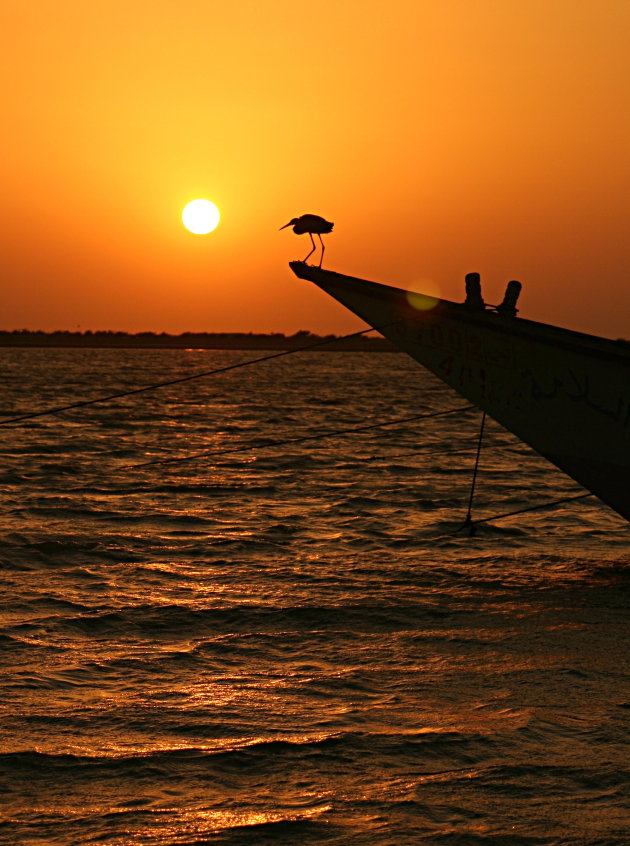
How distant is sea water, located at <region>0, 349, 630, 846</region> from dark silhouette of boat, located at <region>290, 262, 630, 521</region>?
1155 millimetres

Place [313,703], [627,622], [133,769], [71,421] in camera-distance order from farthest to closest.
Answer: [71,421] → [627,622] → [313,703] → [133,769]

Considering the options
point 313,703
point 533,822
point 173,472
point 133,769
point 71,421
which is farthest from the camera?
point 71,421

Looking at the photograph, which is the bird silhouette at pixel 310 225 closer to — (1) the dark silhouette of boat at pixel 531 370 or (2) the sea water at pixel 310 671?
(1) the dark silhouette of boat at pixel 531 370

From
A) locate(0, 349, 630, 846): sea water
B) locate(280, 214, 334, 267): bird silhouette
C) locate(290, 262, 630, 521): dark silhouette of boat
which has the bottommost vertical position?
locate(0, 349, 630, 846): sea water

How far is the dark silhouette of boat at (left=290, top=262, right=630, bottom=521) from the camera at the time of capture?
350 inches

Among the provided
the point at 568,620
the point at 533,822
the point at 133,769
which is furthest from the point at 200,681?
the point at 568,620

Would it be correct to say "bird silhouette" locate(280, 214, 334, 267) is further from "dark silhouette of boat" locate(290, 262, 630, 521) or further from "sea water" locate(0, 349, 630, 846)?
"sea water" locate(0, 349, 630, 846)

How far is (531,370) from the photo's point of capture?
9141 mm

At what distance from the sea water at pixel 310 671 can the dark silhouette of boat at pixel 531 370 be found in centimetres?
116

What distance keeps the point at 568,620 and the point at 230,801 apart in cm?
414

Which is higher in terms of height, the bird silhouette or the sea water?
the bird silhouette

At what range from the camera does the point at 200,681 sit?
637 centimetres

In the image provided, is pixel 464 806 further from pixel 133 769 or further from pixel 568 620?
pixel 568 620

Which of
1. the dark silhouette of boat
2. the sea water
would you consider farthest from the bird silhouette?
the sea water
